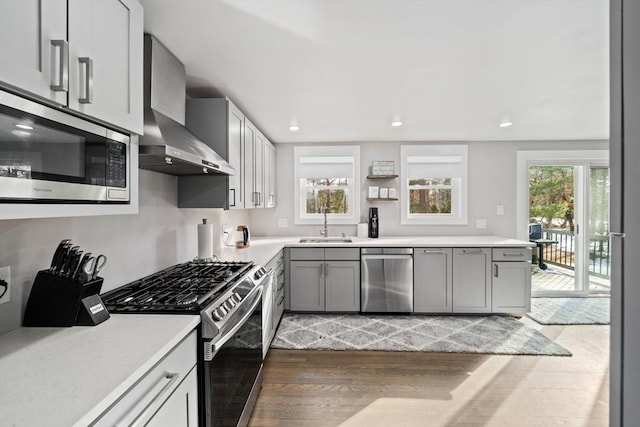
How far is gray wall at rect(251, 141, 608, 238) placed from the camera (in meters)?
4.17

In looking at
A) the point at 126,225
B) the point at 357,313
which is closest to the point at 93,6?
the point at 126,225

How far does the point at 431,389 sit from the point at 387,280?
4.69 ft

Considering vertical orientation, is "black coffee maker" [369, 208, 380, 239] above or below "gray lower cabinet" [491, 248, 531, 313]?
above

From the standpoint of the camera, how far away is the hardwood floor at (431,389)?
1.89 metres

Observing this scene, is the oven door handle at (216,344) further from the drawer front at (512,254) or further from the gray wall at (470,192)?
the drawer front at (512,254)

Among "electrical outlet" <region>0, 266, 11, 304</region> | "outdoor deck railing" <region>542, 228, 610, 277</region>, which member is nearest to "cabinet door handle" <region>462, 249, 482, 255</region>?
"outdoor deck railing" <region>542, 228, 610, 277</region>

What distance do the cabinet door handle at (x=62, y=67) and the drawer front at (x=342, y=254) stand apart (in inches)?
113

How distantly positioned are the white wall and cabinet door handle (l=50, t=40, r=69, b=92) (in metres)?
0.59

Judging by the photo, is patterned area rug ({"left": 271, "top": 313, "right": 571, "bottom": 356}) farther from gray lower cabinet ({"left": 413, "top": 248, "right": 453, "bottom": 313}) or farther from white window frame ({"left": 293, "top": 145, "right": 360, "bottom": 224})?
white window frame ({"left": 293, "top": 145, "right": 360, "bottom": 224})

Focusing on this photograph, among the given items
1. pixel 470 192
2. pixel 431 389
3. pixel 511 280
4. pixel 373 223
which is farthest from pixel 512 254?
pixel 431 389

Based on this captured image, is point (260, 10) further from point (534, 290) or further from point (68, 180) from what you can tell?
point (534, 290)

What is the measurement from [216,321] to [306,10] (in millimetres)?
1473

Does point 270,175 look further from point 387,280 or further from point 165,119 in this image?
point 165,119
